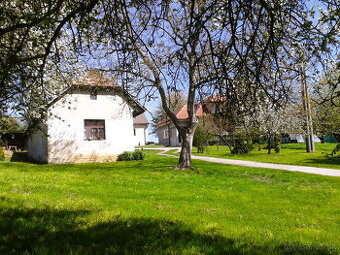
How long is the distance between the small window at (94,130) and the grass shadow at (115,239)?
49.7 ft

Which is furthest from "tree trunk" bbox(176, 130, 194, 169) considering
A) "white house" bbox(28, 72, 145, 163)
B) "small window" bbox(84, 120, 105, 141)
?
"small window" bbox(84, 120, 105, 141)

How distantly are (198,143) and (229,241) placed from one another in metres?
22.3

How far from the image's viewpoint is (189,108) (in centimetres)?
1362

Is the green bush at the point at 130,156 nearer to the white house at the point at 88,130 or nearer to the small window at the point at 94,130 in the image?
the white house at the point at 88,130

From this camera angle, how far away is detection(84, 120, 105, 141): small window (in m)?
19.2

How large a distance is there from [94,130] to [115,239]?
54.9 ft

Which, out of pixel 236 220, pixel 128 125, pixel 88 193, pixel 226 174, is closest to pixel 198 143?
pixel 128 125

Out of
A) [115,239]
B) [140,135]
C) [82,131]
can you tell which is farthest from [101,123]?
[140,135]

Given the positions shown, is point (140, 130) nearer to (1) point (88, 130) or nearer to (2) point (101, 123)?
(2) point (101, 123)

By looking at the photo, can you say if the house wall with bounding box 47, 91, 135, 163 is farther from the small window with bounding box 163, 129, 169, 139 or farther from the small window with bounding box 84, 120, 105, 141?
the small window with bounding box 163, 129, 169, 139

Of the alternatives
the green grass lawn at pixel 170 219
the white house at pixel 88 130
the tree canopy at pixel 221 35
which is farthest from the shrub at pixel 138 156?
the tree canopy at pixel 221 35

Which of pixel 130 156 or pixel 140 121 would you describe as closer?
pixel 130 156

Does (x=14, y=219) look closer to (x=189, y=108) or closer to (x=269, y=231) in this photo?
(x=269, y=231)

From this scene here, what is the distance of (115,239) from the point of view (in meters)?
3.62
